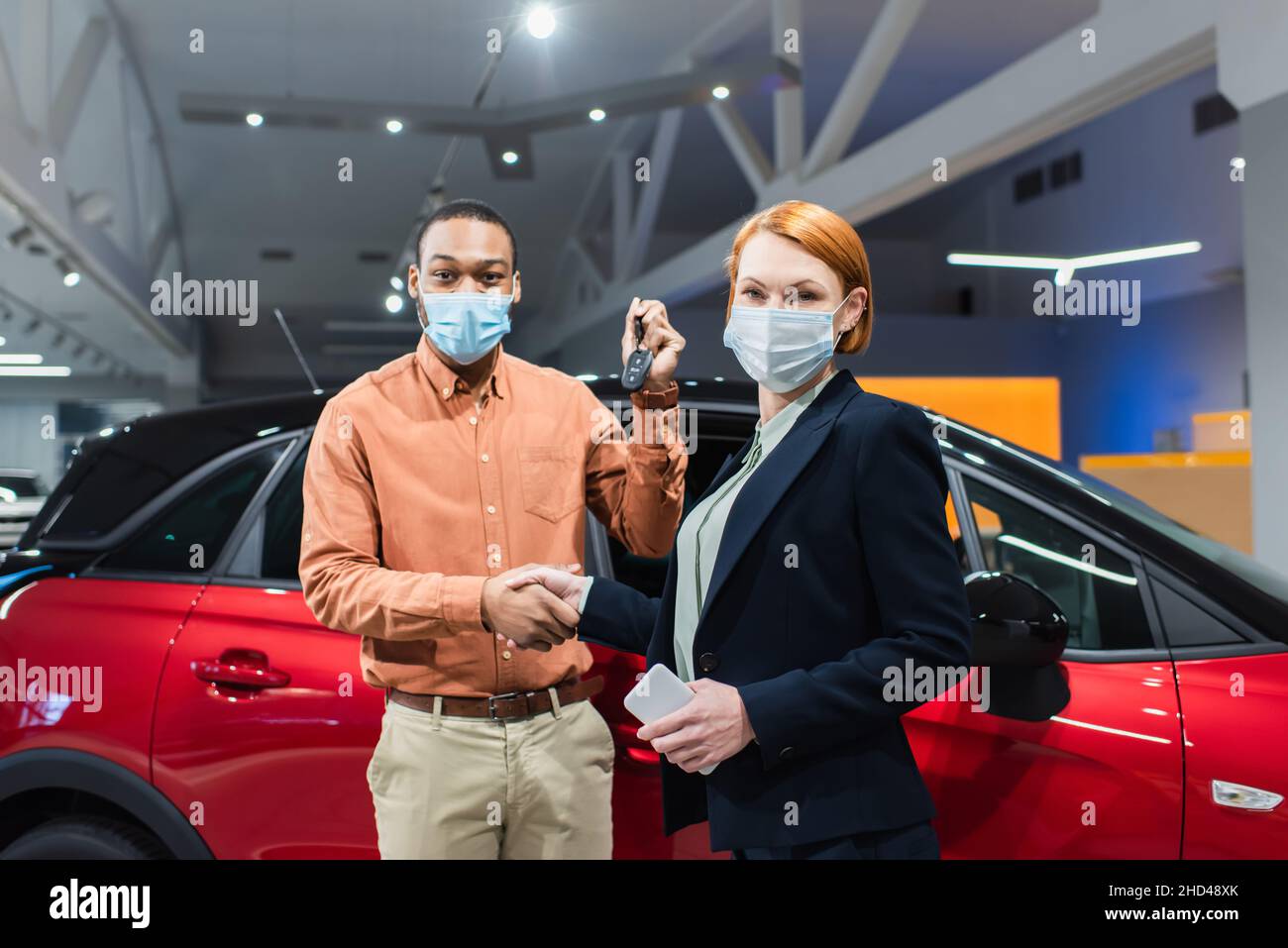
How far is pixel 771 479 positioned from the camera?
119cm

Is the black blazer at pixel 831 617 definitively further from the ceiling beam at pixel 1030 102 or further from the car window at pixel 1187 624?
the ceiling beam at pixel 1030 102

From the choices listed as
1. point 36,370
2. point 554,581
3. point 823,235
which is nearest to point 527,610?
point 554,581

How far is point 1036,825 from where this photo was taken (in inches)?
65.6

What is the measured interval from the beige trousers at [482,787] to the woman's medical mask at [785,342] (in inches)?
24.9

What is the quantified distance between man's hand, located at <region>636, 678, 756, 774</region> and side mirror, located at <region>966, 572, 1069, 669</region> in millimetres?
492

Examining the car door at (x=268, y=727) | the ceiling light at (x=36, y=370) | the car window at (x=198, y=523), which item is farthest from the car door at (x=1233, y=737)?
the ceiling light at (x=36, y=370)

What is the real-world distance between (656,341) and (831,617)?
515 millimetres

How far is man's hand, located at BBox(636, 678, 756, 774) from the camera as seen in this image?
114cm

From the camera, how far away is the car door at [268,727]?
1.82 metres

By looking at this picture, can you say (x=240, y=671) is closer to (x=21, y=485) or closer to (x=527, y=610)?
(x=527, y=610)

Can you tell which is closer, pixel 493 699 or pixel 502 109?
pixel 493 699

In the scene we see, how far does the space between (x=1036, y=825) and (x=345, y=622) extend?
3.65 ft
